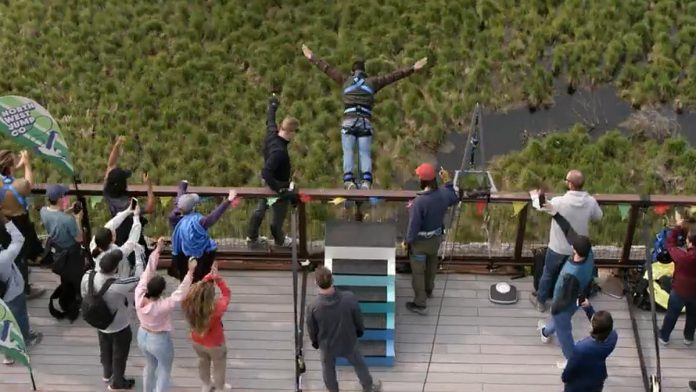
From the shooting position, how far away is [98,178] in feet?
42.5

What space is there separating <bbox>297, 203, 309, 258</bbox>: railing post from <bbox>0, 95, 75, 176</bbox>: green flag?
2.31 metres

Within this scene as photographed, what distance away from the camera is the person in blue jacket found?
6.59 metres

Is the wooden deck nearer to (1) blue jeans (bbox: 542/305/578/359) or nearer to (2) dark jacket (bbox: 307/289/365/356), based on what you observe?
(1) blue jeans (bbox: 542/305/578/359)

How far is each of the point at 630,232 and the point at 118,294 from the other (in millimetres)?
5097

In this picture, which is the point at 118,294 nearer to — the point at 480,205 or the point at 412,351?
the point at 412,351

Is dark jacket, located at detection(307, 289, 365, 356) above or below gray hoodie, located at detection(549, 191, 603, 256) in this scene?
below

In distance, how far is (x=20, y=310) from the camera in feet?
26.6

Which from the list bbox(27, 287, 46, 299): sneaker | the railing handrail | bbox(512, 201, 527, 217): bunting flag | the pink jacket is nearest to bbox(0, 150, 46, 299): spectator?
bbox(27, 287, 46, 299): sneaker

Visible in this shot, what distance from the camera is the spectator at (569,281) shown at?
7.53 meters

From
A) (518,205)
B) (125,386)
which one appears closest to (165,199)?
(125,386)

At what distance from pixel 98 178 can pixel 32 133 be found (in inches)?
177

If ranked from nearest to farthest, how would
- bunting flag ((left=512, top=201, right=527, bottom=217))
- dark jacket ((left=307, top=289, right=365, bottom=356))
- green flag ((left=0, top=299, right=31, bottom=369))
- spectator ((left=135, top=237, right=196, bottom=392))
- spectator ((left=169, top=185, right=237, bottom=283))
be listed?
1. spectator ((left=135, top=237, right=196, bottom=392))
2. dark jacket ((left=307, top=289, right=365, bottom=356))
3. green flag ((left=0, top=299, right=31, bottom=369))
4. spectator ((left=169, top=185, right=237, bottom=283))
5. bunting flag ((left=512, top=201, right=527, bottom=217))

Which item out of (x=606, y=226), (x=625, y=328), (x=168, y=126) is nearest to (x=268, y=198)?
(x=625, y=328)

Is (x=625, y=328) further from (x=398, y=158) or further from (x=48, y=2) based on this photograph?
(x=48, y=2)
